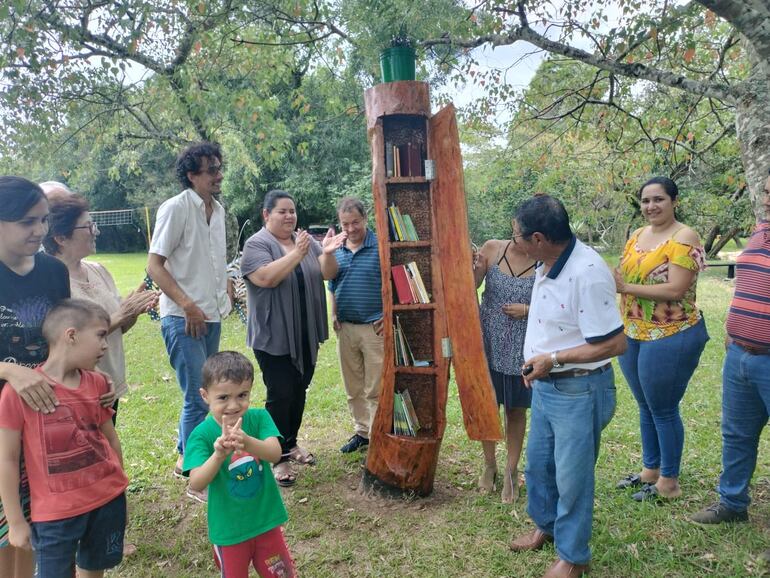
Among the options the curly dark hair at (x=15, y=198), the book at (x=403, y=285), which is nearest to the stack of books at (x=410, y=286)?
the book at (x=403, y=285)

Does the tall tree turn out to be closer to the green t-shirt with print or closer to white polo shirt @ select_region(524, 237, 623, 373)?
white polo shirt @ select_region(524, 237, 623, 373)

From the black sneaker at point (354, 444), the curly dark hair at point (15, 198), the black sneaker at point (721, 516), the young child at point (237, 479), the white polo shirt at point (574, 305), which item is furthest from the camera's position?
the black sneaker at point (354, 444)

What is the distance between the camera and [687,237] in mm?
3021

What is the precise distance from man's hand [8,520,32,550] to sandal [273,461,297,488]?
1889 millimetres

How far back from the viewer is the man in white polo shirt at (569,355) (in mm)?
2232

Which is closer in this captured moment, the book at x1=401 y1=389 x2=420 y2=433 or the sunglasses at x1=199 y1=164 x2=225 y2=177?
the sunglasses at x1=199 y1=164 x2=225 y2=177

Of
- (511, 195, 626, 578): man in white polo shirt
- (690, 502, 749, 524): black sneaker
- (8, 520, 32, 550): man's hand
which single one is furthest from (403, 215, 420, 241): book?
(8, 520, 32, 550): man's hand

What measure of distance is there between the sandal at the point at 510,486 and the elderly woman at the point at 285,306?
1439 mm

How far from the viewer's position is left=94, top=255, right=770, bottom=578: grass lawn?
9.05 ft

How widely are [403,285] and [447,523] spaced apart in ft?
4.80

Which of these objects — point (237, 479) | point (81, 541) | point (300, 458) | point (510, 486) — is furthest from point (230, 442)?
point (300, 458)

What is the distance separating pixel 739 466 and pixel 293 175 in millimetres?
19974

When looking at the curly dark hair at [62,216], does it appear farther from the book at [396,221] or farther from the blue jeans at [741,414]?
the blue jeans at [741,414]

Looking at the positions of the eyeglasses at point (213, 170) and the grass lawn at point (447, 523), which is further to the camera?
the eyeglasses at point (213, 170)
